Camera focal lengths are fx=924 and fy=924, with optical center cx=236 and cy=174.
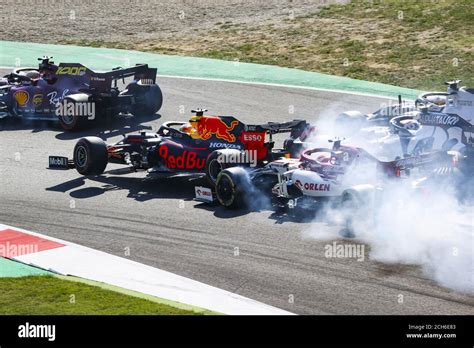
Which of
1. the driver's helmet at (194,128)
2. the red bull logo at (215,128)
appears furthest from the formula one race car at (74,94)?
the red bull logo at (215,128)

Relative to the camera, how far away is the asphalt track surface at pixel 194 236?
40.9 ft

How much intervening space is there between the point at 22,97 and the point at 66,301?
1252 cm

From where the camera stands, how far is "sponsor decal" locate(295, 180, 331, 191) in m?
15.6

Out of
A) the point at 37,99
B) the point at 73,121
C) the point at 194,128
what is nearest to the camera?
the point at 194,128

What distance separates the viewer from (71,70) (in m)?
23.8

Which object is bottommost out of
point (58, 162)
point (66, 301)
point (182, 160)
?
point (66, 301)

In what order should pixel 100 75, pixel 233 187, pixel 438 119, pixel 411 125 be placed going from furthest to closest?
pixel 100 75, pixel 438 119, pixel 411 125, pixel 233 187

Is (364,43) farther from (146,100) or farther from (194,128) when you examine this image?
(194,128)

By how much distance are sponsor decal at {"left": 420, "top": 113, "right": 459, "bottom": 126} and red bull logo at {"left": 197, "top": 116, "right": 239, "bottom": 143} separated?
11.5 ft

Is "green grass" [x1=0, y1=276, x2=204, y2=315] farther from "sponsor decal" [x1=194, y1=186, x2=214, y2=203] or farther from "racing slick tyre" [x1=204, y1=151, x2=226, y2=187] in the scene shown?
"racing slick tyre" [x1=204, y1=151, x2=226, y2=187]

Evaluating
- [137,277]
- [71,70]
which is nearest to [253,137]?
[137,277]

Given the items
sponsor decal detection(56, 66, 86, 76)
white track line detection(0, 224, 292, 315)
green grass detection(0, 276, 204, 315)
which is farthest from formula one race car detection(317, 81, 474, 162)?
sponsor decal detection(56, 66, 86, 76)

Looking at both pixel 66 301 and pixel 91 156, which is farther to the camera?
pixel 91 156

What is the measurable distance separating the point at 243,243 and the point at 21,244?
3655 millimetres
